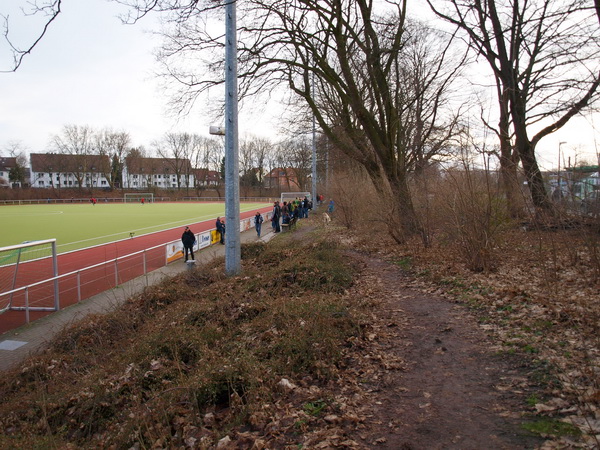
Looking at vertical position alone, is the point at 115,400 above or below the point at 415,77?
below

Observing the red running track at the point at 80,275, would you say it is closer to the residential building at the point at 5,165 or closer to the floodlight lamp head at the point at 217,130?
the floodlight lamp head at the point at 217,130

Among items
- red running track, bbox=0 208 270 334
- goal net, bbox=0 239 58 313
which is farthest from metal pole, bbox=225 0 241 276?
goal net, bbox=0 239 58 313

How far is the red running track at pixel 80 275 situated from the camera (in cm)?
1152

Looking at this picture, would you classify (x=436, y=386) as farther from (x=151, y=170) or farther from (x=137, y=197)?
(x=151, y=170)

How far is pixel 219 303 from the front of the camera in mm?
7504

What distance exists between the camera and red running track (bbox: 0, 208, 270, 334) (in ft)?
37.8

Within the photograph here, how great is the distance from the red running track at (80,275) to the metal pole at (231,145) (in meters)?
4.05

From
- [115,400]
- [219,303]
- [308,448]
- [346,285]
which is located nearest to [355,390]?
[308,448]

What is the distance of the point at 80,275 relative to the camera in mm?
13133

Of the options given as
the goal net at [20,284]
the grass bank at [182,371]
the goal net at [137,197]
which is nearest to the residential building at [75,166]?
the goal net at [137,197]

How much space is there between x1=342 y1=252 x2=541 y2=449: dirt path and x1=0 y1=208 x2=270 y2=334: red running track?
9.45 meters

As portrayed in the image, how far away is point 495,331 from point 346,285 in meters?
4.03

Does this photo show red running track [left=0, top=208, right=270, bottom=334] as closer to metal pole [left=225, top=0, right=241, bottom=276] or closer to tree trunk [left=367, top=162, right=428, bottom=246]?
metal pole [left=225, top=0, right=241, bottom=276]

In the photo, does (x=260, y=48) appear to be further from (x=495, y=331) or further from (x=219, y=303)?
(x=495, y=331)
